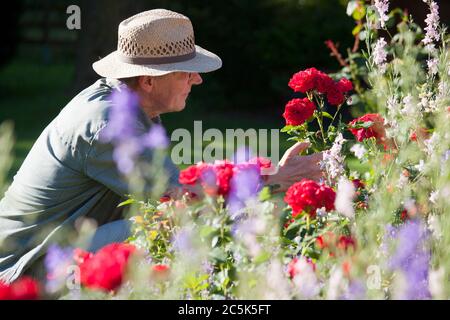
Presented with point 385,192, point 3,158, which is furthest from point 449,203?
point 3,158

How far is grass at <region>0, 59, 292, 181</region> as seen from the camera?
30.3ft

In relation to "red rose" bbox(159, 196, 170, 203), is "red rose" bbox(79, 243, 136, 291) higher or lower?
lower

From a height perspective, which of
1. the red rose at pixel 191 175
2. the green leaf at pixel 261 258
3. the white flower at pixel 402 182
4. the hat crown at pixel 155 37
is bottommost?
the green leaf at pixel 261 258

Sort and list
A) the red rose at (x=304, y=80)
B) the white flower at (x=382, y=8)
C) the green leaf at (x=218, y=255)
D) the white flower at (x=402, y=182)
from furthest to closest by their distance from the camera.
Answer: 1. the red rose at (x=304, y=80)
2. the white flower at (x=382, y=8)
3. the white flower at (x=402, y=182)
4. the green leaf at (x=218, y=255)

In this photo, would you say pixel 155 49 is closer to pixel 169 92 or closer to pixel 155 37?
pixel 155 37

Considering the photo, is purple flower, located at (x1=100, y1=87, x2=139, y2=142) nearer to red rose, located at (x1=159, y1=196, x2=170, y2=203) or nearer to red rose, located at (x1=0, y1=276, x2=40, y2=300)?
red rose, located at (x1=159, y1=196, x2=170, y2=203)

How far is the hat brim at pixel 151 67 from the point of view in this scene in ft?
9.59

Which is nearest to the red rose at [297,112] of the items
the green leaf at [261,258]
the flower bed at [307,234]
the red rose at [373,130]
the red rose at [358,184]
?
the flower bed at [307,234]

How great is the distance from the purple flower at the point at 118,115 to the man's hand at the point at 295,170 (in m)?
0.47

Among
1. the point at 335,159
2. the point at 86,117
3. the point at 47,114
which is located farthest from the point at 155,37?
the point at 47,114

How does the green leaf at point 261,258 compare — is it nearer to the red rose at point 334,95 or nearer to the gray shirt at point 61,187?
the gray shirt at point 61,187

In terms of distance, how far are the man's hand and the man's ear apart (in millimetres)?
521

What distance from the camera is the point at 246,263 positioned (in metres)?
2.15

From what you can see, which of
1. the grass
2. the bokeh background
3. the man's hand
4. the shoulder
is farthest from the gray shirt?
the bokeh background
